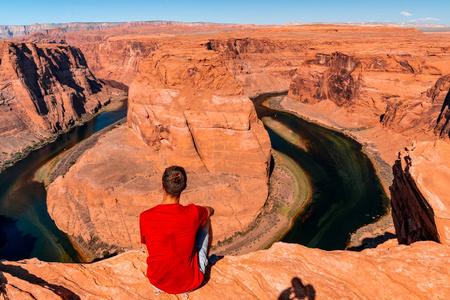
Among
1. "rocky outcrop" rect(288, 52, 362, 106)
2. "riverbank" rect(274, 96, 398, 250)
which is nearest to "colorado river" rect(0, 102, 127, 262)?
"riverbank" rect(274, 96, 398, 250)

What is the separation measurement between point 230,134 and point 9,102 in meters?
56.7

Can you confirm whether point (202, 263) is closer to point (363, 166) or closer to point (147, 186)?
point (147, 186)

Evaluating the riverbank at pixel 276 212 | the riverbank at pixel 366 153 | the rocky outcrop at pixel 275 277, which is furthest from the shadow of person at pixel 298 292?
the riverbank at pixel 366 153

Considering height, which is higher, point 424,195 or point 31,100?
point 31,100

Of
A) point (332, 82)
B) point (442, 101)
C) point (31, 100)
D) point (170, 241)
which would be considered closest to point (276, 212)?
point (170, 241)

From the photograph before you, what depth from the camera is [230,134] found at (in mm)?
29312

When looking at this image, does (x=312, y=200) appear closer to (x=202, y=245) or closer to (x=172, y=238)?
Result: (x=202, y=245)

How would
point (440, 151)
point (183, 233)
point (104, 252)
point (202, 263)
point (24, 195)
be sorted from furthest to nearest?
point (24, 195), point (104, 252), point (440, 151), point (202, 263), point (183, 233)

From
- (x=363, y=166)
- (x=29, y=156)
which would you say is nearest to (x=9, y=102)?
(x=29, y=156)

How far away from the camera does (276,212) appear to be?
98.1ft

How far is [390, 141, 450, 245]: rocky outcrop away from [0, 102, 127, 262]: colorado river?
29645 millimetres

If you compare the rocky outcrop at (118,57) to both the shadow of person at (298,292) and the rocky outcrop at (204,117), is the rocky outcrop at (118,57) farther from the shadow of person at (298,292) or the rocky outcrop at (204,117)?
the shadow of person at (298,292)

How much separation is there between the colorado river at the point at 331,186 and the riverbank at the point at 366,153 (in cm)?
83

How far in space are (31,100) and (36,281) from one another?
6718 centimetres
